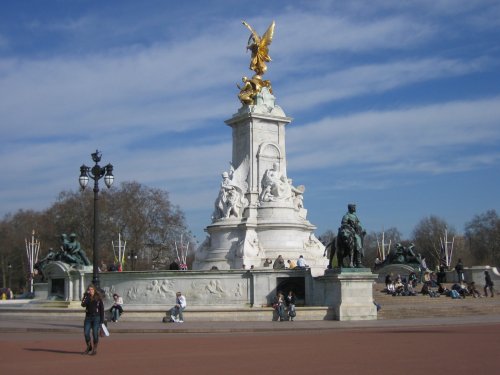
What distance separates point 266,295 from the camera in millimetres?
27766

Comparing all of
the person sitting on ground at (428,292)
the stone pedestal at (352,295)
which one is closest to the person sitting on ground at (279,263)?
the person sitting on ground at (428,292)

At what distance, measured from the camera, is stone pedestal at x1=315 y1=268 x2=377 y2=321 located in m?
24.5

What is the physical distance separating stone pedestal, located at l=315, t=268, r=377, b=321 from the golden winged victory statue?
55.3 feet

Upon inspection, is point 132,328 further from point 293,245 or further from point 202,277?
point 293,245

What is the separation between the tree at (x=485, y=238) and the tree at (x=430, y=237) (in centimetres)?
309

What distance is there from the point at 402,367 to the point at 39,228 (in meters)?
69.8

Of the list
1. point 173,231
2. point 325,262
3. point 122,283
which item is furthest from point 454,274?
point 173,231

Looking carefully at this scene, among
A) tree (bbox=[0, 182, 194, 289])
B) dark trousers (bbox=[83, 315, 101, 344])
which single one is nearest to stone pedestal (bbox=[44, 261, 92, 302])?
dark trousers (bbox=[83, 315, 101, 344])

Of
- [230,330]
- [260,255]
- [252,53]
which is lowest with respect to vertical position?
[230,330]

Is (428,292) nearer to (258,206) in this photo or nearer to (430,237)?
(258,206)

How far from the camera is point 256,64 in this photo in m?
40.8

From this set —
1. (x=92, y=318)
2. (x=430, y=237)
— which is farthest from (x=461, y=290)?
(x=430, y=237)

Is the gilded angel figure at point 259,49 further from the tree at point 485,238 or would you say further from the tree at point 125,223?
the tree at point 485,238

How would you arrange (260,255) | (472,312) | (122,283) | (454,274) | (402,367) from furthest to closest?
1. (454,274)
2. (260,255)
3. (122,283)
4. (472,312)
5. (402,367)
